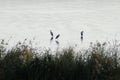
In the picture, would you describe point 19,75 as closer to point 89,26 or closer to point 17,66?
point 17,66

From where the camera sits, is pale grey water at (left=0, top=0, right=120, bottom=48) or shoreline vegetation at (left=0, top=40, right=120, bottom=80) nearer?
shoreline vegetation at (left=0, top=40, right=120, bottom=80)

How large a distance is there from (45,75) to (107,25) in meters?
39.9

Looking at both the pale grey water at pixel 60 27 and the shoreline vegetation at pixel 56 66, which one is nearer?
the shoreline vegetation at pixel 56 66

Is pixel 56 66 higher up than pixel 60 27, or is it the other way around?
pixel 60 27

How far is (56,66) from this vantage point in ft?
32.0

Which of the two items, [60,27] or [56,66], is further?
[60,27]

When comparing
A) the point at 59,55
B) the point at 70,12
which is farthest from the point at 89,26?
the point at 59,55

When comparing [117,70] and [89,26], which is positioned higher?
[89,26]

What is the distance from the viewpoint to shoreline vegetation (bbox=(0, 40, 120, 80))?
9562 mm

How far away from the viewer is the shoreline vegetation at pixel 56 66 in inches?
376

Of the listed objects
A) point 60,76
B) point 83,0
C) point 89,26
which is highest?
point 83,0

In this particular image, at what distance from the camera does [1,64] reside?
970 centimetres

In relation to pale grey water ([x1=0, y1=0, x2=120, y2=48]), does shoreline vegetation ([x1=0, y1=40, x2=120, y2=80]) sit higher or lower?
lower

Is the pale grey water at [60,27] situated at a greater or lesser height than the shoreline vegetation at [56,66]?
greater
